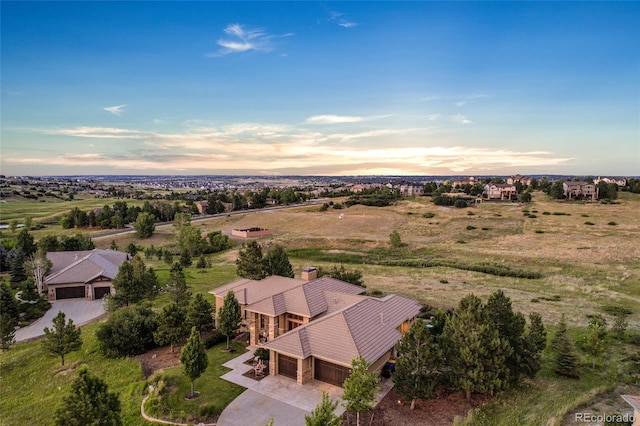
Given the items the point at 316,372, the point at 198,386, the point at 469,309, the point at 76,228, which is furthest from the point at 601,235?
the point at 76,228

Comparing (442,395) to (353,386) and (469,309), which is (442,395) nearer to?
(469,309)

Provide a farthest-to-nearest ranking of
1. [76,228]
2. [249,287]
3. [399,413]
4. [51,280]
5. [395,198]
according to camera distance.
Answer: [395,198]
[76,228]
[51,280]
[249,287]
[399,413]

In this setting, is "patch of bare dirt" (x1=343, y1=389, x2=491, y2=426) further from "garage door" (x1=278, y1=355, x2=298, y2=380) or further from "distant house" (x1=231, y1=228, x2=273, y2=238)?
"distant house" (x1=231, y1=228, x2=273, y2=238)

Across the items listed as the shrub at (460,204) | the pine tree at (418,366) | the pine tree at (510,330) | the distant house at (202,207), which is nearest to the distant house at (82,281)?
the pine tree at (418,366)

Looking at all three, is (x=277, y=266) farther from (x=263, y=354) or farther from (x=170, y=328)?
(x=263, y=354)

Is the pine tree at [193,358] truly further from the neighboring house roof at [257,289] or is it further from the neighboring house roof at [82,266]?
the neighboring house roof at [82,266]
